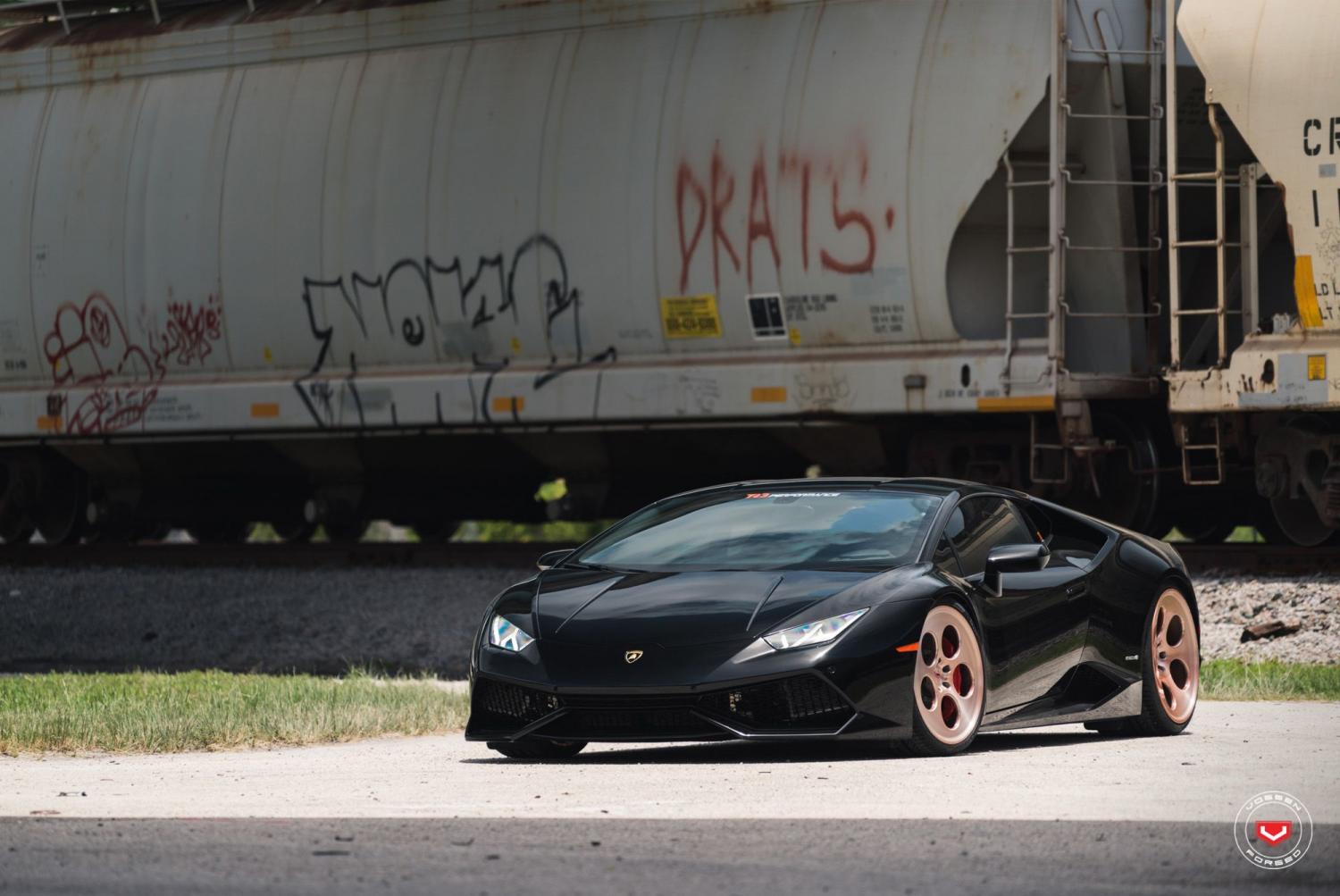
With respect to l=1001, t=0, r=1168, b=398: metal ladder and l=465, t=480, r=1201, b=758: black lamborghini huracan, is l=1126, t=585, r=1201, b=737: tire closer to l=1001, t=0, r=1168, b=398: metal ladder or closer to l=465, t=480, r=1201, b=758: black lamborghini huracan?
l=465, t=480, r=1201, b=758: black lamborghini huracan

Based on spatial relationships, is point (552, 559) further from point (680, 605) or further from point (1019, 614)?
point (1019, 614)

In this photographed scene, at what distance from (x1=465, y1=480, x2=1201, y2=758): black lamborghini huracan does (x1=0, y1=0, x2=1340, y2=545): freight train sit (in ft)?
15.0

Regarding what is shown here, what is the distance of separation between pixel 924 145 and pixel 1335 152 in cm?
276

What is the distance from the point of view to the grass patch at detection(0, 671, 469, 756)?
28.2 feet

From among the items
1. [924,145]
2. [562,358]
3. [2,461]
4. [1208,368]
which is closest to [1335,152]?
[1208,368]

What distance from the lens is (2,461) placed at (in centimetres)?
1977

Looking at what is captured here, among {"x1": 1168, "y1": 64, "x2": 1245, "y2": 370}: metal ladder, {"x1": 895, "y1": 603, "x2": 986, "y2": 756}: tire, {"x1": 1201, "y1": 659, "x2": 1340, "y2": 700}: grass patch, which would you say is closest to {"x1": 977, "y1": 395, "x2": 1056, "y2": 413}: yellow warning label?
{"x1": 1168, "y1": 64, "x2": 1245, "y2": 370}: metal ladder

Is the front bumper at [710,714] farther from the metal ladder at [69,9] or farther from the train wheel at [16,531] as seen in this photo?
the train wheel at [16,531]

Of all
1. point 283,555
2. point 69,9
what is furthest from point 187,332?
point 69,9

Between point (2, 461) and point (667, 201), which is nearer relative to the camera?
point (667, 201)

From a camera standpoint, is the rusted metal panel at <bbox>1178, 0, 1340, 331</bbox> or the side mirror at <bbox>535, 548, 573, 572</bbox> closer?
the side mirror at <bbox>535, 548, 573, 572</bbox>

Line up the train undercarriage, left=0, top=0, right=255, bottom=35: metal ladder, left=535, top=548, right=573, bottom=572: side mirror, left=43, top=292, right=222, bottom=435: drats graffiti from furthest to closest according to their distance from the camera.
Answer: left=0, top=0, right=255, bottom=35: metal ladder → left=43, top=292, right=222, bottom=435: drats graffiti → the train undercarriage → left=535, top=548, right=573, bottom=572: side mirror

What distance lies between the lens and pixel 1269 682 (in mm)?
10953

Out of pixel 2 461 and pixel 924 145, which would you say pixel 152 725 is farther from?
pixel 2 461
